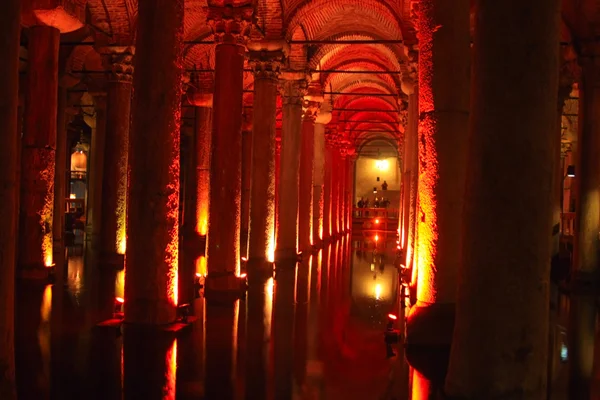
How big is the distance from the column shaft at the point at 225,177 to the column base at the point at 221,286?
0.05 m

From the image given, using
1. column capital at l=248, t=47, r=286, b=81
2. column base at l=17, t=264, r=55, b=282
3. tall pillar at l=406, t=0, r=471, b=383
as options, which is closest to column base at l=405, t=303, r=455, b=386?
tall pillar at l=406, t=0, r=471, b=383

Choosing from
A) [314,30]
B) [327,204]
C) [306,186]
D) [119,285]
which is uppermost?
[314,30]

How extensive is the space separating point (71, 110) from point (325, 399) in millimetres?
19908

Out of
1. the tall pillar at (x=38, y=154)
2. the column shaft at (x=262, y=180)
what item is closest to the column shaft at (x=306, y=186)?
the column shaft at (x=262, y=180)

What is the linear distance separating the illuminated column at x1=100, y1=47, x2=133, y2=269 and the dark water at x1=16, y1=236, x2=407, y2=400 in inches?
119

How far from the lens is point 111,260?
1451 centimetres

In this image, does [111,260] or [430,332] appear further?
[111,260]

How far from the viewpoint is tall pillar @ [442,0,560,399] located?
13.4 ft

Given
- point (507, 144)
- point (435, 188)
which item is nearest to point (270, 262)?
point (435, 188)

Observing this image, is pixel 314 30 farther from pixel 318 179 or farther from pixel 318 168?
pixel 318 179

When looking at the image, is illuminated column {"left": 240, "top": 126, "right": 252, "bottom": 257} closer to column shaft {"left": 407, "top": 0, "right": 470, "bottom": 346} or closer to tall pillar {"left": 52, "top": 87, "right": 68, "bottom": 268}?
tall pillar {"left": 52, "top": 87, "right": 68, "bottom": 268}

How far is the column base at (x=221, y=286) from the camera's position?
1009 centimetres

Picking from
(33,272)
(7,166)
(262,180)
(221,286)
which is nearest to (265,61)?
(262,180)

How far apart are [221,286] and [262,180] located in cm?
347
